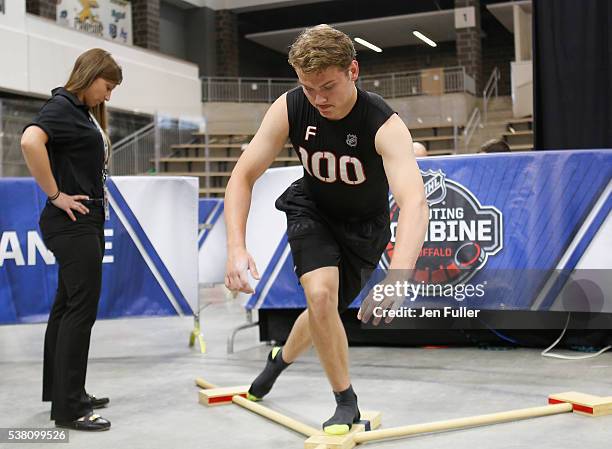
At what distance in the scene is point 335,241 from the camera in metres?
2.75

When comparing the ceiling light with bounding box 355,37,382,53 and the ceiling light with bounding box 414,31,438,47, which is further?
the ceiling light with bounding box 414,31,438,47

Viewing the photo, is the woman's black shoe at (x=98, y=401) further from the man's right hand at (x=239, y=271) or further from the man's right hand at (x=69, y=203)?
the man's right hand at (x=239, y=271)

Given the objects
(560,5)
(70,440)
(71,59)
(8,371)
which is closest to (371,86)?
(71,59)

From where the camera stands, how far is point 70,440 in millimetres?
2879

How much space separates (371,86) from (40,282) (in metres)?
14.2

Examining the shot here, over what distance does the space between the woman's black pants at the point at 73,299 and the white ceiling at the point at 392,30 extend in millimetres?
19420

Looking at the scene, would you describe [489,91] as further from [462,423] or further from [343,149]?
[343,149]

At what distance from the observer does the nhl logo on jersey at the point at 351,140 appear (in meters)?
2.49

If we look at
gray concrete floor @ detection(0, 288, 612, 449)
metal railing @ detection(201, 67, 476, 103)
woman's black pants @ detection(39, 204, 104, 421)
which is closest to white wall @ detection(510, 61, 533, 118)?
metal railing @ detection(201, 67, 476, 103)

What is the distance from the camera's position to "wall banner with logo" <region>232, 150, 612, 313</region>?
4293 mm

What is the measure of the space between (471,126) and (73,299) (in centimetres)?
1387

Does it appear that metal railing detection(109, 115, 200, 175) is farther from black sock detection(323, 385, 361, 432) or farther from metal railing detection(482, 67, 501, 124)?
black sock detection(323, 385, 361, 432)

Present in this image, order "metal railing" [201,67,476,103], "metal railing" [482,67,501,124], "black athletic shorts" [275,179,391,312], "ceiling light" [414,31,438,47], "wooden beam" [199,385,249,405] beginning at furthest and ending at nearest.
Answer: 1. "ceiling light" [414,31,438,47]
2. "metal railing" [482,67,501,124]
3. "metal railing" [201,67,476,103]
4. "wooden beam" [199,385,249,405]
5. "black athletic shorts" [275,179,391,312]

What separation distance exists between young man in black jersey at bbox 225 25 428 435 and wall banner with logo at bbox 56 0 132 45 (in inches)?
568
